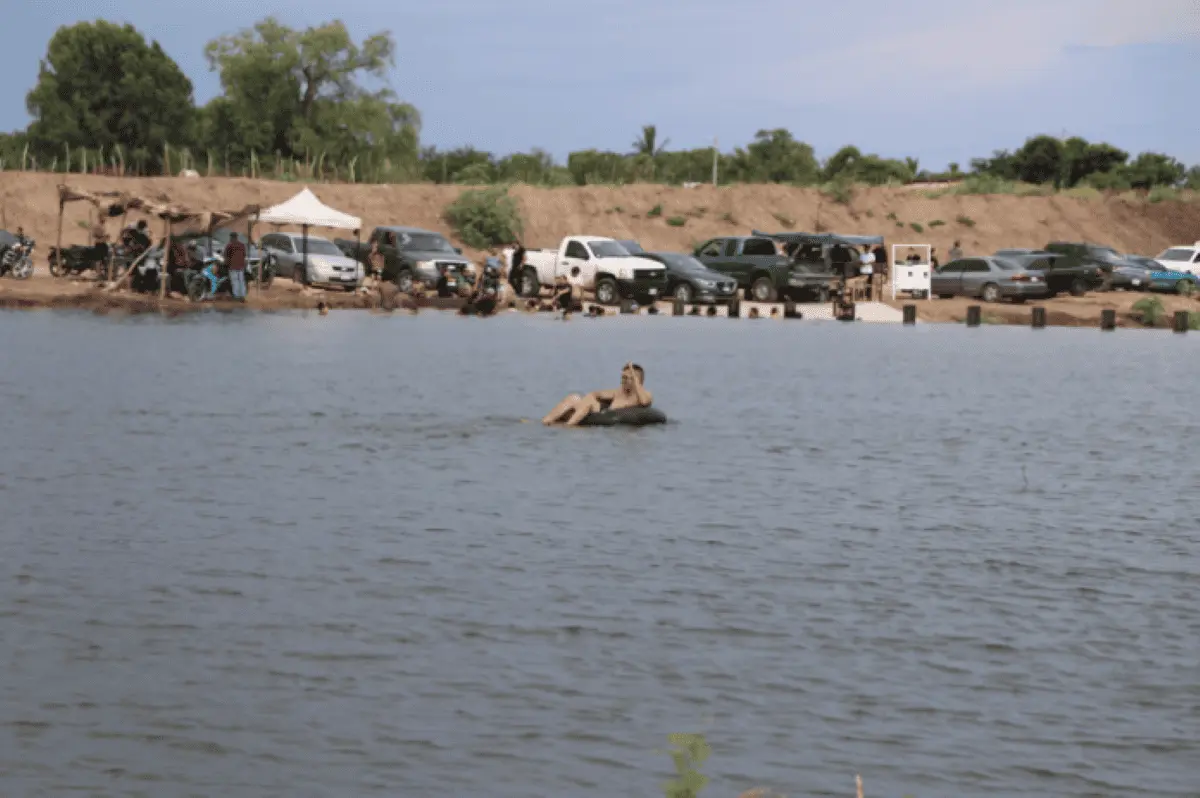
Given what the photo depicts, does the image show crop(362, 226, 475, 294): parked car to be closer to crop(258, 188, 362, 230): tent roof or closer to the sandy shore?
the sandy shore

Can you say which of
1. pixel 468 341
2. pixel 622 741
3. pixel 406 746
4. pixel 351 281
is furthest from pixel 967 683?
pixel 351 281

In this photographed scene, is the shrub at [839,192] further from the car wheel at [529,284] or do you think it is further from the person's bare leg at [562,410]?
the person's bare leg at [562,410]

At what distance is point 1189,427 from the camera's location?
28.6 metres

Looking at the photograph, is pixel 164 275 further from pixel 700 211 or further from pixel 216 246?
pixel 700 211

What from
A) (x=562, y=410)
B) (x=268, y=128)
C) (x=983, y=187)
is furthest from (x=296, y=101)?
(x=562, y=410)

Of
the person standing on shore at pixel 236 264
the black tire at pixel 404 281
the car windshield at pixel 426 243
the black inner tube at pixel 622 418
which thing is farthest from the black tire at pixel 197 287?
the black inner tube at pixel 622 418

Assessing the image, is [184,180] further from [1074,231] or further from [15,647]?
[15,647]

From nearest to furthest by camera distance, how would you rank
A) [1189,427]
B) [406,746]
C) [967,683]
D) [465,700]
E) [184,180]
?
[406,746]
[465,700]
[967,683]
[1189,427]
[184,180]

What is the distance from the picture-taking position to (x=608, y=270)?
56.1 meters

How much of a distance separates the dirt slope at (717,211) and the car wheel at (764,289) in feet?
101

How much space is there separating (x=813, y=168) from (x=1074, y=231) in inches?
1248

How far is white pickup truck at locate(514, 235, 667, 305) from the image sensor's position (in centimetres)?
5569

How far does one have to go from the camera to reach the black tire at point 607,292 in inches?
2216

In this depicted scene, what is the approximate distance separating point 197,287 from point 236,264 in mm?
1339
